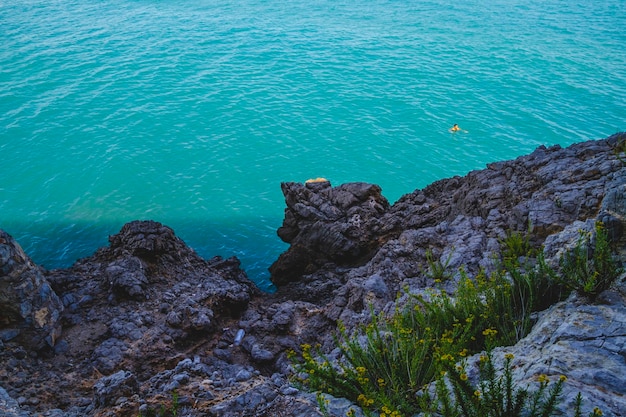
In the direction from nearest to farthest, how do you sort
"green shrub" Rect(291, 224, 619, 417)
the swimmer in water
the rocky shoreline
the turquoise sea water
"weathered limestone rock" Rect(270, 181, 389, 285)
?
"green shrub" Rect(291, 224, 619, 417) < the rocky shoreline < "weathered limestone rock" Rect(270, 181, 389, 285) < the turquoise sea water < the swimmer in water

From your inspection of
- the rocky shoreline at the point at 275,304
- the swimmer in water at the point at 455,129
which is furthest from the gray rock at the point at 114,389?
the swimmer in water at the point at 455,129

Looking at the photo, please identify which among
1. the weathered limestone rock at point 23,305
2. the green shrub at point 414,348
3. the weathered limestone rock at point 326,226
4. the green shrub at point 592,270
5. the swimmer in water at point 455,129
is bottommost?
the swimmer in water at point 455,129

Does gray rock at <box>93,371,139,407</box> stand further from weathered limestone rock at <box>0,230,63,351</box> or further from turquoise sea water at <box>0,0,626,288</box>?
turquoise sea water at <box>0,0,626,288</box>

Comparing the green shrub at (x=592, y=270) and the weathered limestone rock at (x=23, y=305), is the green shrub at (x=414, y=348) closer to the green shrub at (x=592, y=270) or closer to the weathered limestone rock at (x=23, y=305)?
the green shrub at (x=592, y=270)

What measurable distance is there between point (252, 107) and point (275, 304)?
1509 centimetres

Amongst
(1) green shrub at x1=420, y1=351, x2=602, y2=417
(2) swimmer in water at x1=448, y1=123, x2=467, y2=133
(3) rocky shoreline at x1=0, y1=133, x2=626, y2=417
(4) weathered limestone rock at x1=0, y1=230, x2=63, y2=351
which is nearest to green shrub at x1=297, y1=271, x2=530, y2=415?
(3) rocky shoreline at x1=0, y1=133, x2=626, y2=417

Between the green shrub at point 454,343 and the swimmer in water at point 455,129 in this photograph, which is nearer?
the green shrub at point 454,343

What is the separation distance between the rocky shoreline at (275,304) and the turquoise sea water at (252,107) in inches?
136

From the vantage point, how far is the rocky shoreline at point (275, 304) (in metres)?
5.64

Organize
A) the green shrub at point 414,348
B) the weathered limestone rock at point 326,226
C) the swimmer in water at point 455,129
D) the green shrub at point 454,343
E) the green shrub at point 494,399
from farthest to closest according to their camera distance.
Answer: the swimmer in water at point 455,129, the weathered limestone rock at point 326,226, the green shrub at point 414,348, the green shrub at point 454,343, the green shrub at point 494,399

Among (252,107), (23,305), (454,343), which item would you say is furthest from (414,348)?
(252,107)

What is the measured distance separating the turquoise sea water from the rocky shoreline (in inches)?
136

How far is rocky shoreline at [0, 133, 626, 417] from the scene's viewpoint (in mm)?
5637

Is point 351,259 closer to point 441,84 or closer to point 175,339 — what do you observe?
point 175,339
